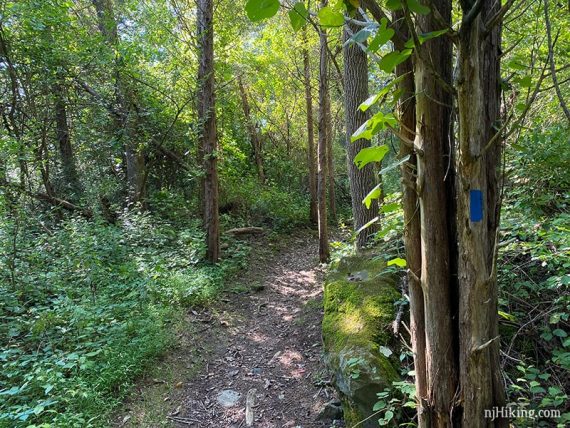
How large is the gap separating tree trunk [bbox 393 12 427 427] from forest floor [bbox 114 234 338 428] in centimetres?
202

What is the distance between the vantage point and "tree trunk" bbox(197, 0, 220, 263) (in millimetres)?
6928

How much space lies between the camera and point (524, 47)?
489 centimetres

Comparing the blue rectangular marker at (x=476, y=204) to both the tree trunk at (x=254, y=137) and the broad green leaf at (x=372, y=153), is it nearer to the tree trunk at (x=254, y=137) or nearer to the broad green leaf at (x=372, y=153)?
the broad green leaf at (x=372, y=153)

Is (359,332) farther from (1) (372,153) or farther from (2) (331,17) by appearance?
(2) (331,17)

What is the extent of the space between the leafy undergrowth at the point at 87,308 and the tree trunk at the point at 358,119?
9.21 ft

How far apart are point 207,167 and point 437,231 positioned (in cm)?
647

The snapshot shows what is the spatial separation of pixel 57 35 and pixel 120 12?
2753 millimetres

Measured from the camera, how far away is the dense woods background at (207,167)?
1329 mm

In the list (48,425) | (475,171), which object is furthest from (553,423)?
(48,425)

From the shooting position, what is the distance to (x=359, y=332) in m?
3.19

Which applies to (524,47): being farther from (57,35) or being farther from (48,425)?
(57,35)

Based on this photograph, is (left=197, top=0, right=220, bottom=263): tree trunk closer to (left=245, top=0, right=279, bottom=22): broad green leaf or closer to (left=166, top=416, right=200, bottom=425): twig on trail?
(left=166, top=416, right=200, bottom=425): twig on trail

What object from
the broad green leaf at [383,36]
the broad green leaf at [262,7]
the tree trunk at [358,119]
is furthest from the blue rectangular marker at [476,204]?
the tree trunk at [358,119]

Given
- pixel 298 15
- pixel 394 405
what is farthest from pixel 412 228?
pixel 394 405
